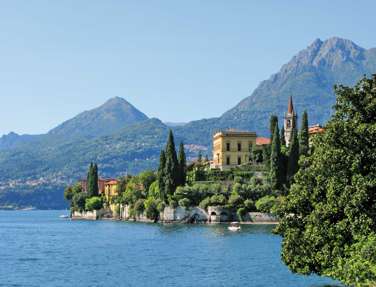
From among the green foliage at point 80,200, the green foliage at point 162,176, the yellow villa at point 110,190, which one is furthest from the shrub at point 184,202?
the green foliage at point 80,200

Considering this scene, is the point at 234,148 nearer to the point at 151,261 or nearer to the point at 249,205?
the point at 249,205

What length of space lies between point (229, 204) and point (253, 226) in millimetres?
8778

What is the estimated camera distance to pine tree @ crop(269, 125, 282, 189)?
106 metres

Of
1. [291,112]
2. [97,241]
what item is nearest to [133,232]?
[97,241]

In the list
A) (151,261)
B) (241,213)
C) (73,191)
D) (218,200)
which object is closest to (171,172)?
(218,200)

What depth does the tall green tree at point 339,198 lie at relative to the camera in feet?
97.1

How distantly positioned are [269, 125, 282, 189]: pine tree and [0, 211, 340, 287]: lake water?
17.9 meters

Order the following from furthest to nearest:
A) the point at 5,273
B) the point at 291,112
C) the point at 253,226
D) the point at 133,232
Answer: the point at 291,112 < the point at 253,226 < the point at 133,232 < the point at 5,273

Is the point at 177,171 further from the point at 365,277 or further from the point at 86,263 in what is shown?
the point at 365,277

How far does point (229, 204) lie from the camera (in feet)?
365

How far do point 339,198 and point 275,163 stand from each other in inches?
3031

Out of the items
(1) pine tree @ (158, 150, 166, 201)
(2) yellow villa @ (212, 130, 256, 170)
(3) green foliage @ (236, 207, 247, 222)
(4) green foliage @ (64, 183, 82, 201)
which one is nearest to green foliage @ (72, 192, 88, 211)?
(4) green foliage @ (64, 183, 82, 201)

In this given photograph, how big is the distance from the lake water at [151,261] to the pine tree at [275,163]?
17.9m

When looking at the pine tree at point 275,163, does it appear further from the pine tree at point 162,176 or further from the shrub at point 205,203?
the pine tree at point 162,176
